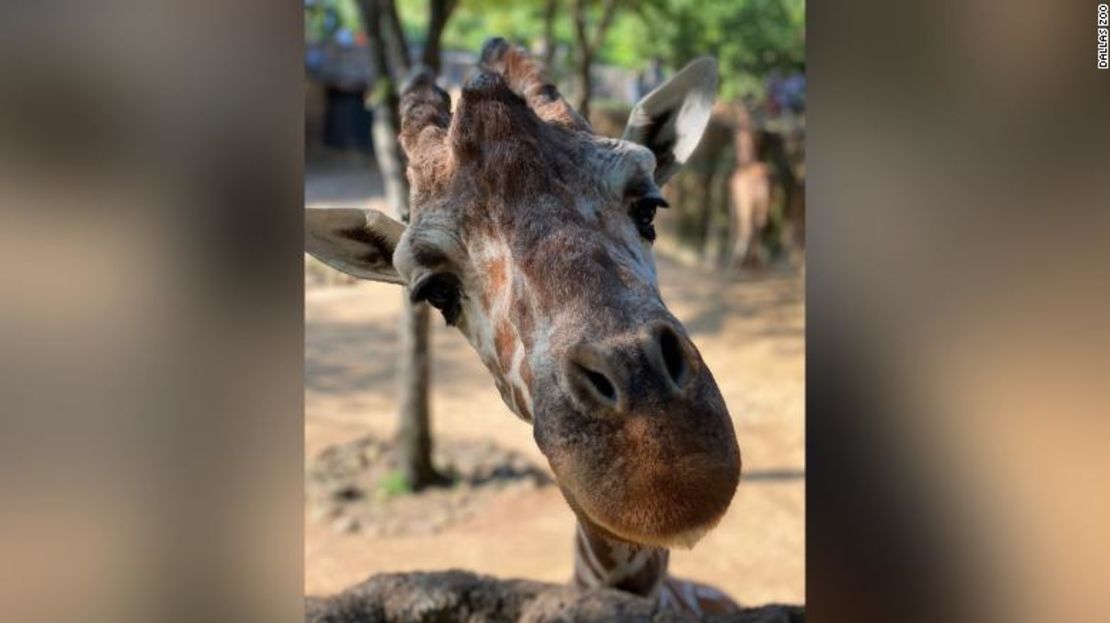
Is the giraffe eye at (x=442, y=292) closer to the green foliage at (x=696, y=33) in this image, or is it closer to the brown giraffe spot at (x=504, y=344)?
the brown giraffe spot at (x=504, y=344)

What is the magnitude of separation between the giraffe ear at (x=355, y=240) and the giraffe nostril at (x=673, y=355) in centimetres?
69

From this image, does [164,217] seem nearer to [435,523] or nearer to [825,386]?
[825,386]

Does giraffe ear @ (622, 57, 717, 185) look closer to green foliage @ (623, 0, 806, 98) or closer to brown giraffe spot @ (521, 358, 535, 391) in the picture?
brown giraffe spot @ (521, 358, 535, 391)

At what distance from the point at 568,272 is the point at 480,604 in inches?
36.5

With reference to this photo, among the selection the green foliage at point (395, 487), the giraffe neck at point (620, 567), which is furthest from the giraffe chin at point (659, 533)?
the green foliage at point (395, 487)

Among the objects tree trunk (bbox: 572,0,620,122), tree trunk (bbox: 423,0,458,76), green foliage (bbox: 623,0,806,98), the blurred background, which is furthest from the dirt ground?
tree trunk (bbox: 423,0,458,76)

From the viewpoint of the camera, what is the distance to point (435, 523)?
218 inches

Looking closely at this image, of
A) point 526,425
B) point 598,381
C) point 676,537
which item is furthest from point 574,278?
point 526,425

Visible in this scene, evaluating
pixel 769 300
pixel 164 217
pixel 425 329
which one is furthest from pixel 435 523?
Result: pixel 769 300

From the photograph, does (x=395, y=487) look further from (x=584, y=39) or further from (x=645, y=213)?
(x=645, y=213)

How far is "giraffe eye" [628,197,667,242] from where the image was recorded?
176 cm

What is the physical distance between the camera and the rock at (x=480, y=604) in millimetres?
2008

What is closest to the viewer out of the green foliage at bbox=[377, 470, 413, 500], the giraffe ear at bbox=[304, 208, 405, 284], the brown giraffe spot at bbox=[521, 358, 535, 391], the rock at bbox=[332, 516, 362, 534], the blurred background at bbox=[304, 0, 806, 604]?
the brown giraffe spot at bbox=[521, 358, 535, 391]

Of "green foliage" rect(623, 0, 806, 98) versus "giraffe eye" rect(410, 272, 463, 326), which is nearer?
"giraffe eye" rect(410, 272, 463, 326)
